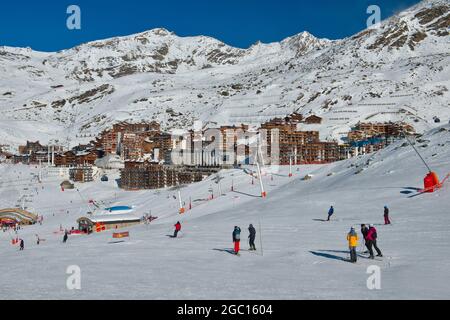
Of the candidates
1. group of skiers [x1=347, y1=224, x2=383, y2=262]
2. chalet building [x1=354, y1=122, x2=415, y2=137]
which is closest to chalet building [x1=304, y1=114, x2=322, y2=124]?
chalet building [x1=354, y1=122, x2=415, y2=137]

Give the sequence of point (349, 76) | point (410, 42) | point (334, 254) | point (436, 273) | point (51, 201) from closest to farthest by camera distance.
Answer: point (436, 273) → point (334, 254) → point (51, 201) → point (349, 76) → point (410, 42)

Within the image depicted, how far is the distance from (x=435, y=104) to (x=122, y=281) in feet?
382

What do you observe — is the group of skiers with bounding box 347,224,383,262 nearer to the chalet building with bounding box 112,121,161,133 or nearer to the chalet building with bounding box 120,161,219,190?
the chalet building with bounding box 120,161,219,190

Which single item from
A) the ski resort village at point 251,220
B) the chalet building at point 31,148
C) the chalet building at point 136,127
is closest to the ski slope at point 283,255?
the ski resort village at point 251,220

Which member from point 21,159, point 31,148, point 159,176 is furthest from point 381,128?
point 31,148

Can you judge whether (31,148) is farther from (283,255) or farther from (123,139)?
(283,255)

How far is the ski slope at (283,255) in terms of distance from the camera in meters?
11.8

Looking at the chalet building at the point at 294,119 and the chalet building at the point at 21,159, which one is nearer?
the chalet building at the point at 294,119

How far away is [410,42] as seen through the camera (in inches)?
7781

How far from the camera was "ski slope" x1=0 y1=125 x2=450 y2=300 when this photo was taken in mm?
11789

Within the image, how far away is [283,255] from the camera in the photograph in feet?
53.5

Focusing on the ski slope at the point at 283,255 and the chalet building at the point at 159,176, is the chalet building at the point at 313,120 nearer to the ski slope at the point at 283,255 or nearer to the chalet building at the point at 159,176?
the chalet building at the point at 159,176
